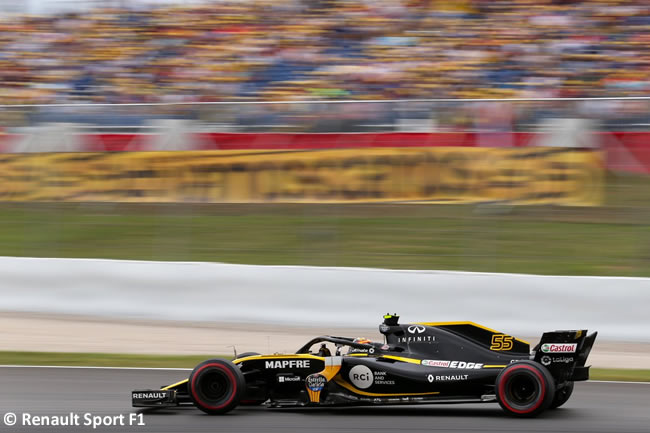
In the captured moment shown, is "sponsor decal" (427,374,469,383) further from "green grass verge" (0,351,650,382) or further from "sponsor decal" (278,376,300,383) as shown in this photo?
"green grass verge" (0,351,650,382)

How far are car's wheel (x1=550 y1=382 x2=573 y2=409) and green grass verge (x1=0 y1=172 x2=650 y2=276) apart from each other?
3877mm

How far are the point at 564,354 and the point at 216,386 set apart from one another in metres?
2.25

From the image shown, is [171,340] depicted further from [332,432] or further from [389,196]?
[332,432]

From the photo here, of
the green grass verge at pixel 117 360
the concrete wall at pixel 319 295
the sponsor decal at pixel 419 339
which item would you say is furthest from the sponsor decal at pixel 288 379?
the concrete wall at pixel 319 295

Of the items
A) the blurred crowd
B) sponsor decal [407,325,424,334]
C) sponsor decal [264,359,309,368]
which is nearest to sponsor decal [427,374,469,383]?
sponsor decal [407,325,424,334]

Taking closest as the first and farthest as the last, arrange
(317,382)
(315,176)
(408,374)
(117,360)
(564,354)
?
(564,354) → (408,374) → (317,382) → (117,360) → (315,176)

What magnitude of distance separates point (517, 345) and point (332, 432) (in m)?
1.37

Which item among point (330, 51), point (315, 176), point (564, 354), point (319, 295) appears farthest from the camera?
point (330, 51)

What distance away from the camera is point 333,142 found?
1052 centimetres

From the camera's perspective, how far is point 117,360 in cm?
868

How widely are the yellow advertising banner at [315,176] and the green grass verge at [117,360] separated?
7.47ft

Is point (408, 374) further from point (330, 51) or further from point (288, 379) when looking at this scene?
point (330, 51)

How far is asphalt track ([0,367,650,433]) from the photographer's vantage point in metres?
5.54

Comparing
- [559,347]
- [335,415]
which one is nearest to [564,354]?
[559,347]
